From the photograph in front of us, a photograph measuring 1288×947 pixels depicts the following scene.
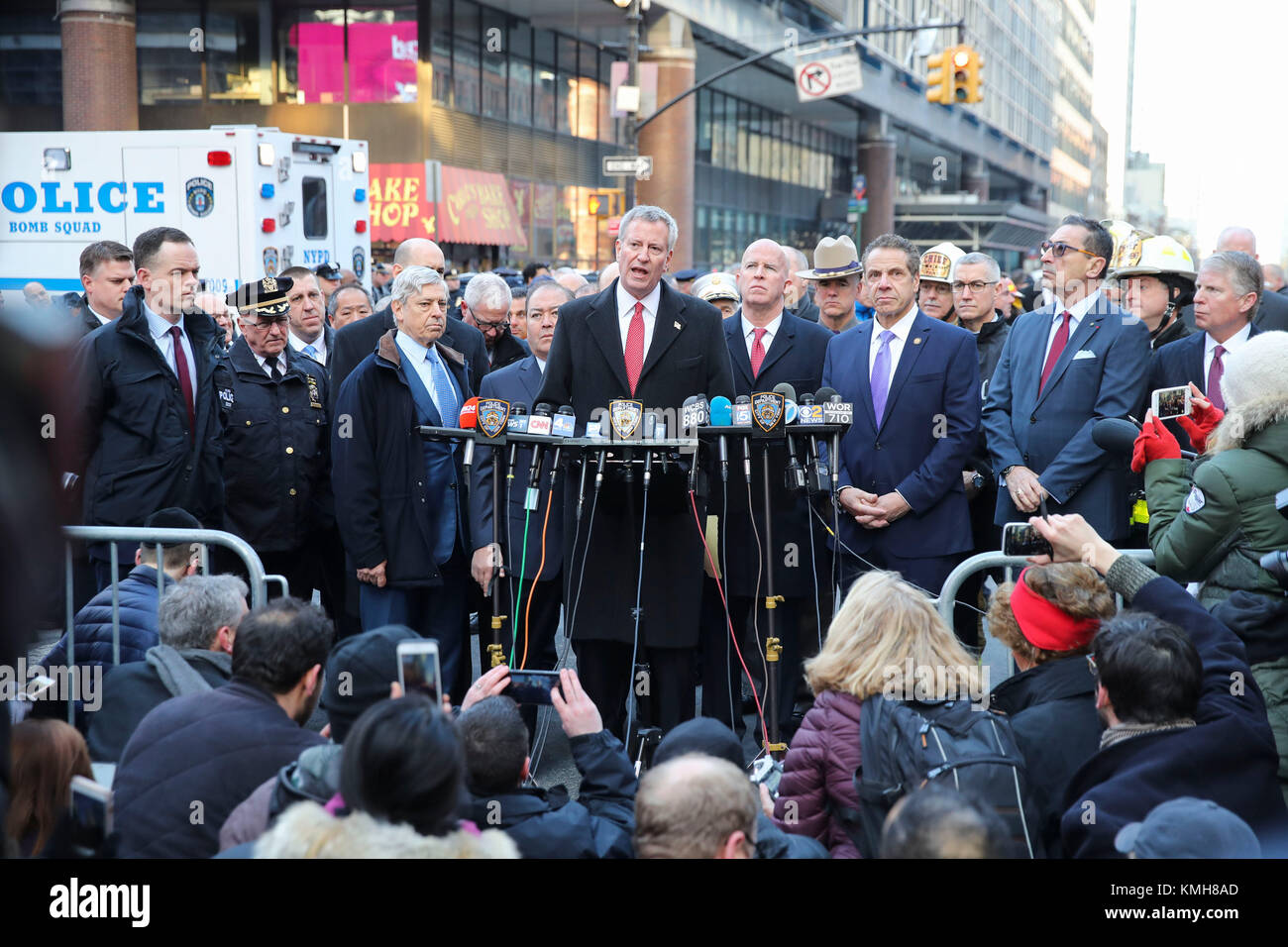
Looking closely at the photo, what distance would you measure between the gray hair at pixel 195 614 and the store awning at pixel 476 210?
73.7 ft

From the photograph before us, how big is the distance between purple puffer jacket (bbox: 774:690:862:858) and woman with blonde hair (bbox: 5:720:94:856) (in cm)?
207

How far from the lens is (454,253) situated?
27.5m

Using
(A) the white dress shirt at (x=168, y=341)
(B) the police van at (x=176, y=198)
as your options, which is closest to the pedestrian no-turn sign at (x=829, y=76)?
(B) the police van at (x=176, y=198)

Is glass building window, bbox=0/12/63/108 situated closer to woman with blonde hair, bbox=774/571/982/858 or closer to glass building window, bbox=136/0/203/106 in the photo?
glass building window, bbox=136/0/203/106

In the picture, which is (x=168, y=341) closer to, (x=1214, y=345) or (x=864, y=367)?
(x=864, y=367)

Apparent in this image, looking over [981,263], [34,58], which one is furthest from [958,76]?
[34,58]

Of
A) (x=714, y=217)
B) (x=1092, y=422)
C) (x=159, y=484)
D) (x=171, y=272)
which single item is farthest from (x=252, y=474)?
(x=714, y=217)

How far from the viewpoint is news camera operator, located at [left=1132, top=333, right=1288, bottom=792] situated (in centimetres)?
427

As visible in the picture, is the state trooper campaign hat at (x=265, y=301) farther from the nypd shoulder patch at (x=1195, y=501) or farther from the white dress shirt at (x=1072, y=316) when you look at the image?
the nypd shoulder patch at (x=1195, y=501)

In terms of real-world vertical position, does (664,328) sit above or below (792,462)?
above

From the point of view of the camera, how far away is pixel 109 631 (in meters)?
5.15

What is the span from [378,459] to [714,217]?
3619cm

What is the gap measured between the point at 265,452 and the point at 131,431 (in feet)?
2.48

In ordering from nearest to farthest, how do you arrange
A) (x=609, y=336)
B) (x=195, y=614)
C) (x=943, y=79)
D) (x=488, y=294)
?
(x=195, y=614) < (x=609, y=336) < (x=488, y=294) < (x=943, y=79)
